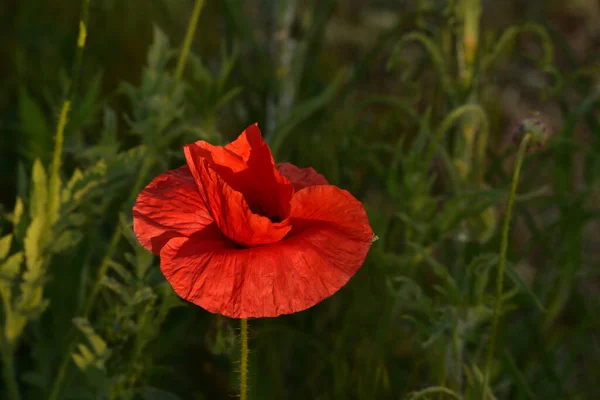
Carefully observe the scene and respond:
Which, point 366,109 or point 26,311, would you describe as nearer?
point 26,311

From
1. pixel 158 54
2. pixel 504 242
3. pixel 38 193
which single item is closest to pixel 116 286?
pixel 38 193

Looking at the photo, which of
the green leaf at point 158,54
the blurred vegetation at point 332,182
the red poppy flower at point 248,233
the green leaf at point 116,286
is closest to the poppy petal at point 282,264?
the red poppy flower at point 248,233

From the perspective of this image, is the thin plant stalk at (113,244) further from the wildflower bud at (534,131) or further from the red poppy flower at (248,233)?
the wildflower bud at (534,131)

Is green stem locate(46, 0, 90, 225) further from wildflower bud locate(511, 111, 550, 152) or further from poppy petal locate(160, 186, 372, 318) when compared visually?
wildflower bud locate(511, 111, 550, 152)

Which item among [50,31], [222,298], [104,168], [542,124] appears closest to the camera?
[222,298]

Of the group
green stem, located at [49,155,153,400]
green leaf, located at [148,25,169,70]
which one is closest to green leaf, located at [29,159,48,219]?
green stem, located at [49,155,153,400]

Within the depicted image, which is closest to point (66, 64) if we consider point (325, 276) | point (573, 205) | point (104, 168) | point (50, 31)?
point (50, 31)

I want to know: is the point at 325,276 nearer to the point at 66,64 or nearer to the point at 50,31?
the point at 66,64

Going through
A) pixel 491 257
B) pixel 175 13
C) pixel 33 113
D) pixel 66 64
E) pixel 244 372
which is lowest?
pixel 244 372

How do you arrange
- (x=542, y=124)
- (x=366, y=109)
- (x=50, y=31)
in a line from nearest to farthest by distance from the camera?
(x=542, y=124) < (x=50, y=31) < (x=366, y=109)
